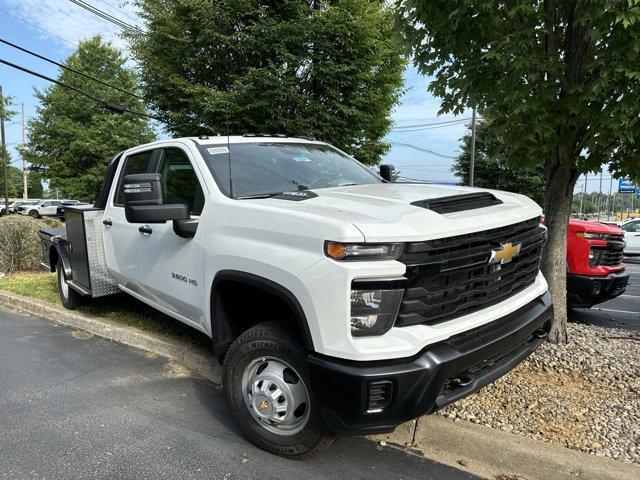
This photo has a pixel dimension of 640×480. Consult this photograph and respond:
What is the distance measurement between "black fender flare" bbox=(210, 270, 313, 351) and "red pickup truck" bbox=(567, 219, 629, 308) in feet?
14.7

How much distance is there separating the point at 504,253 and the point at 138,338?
362 cm

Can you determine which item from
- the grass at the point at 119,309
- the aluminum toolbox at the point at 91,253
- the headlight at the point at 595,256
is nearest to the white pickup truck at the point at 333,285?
the grass at the point at 119,309

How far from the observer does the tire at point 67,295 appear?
5.87 meters

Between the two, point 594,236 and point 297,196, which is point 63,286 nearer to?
point 297,196

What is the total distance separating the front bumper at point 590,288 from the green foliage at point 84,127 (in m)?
26.2

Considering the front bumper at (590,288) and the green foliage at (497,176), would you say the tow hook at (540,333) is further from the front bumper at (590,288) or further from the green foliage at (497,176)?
the green foliage at (497,176)

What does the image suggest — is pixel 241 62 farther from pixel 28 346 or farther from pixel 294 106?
pixel 28 346

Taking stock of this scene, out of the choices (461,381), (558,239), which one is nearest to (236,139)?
(461,381)

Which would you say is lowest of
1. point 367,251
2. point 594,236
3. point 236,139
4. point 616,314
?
point 616,314

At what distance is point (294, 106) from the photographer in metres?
10.3

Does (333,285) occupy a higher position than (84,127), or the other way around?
(84,127)

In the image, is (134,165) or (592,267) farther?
(592,267)

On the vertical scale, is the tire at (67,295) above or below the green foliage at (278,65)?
below

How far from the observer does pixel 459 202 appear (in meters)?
2.88
